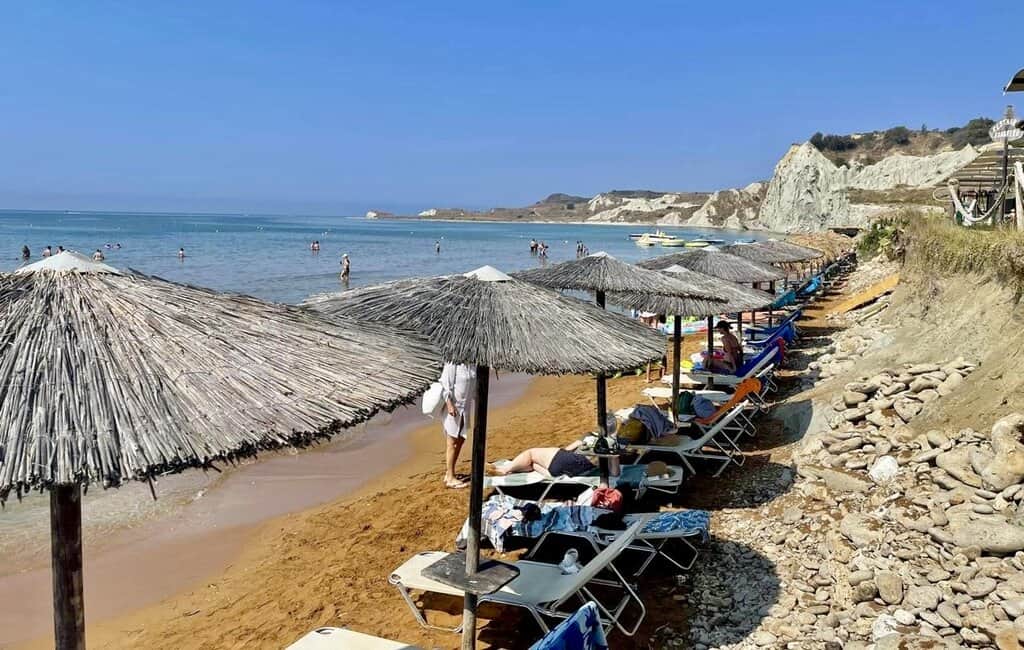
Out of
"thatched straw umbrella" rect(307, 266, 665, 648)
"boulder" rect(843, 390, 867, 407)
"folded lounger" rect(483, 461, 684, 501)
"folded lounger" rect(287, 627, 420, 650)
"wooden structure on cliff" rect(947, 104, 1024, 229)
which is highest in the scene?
"wooden structure on cliff" rect(947, 104, 1024, 229)

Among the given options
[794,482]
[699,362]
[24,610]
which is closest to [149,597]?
[24,610]

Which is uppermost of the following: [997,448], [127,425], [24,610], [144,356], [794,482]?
[144,356]

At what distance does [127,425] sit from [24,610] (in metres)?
4.78

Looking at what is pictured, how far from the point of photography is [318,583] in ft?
19.1

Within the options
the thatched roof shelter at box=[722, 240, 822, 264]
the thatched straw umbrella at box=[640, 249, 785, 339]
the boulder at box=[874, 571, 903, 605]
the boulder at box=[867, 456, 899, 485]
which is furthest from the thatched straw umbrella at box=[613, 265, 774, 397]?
the thatched roof shelter at box=[722, 240, 822, 264]

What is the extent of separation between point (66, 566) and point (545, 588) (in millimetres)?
2867

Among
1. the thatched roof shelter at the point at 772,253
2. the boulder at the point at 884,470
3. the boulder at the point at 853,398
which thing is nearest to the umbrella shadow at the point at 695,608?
the boulder at the point at 884,470

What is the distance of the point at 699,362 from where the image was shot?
38.8ft

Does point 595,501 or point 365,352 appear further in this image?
point 595,501

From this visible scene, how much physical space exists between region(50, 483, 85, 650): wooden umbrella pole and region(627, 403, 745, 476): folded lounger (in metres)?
5.26

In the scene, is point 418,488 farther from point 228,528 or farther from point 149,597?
point 149,597

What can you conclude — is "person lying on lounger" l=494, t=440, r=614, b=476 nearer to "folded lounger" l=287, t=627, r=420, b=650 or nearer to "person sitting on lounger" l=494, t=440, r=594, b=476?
"person sitting on lounger" l=494, t=440, r=594, b=476

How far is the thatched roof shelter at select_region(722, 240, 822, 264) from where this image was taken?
1630 cm

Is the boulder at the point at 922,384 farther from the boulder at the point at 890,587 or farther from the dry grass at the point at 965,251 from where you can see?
the boulder at the point at 890,587
